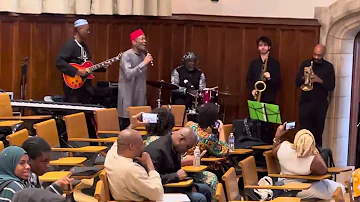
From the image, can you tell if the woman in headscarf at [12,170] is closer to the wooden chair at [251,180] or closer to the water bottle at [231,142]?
the wooden chair at [251,180]

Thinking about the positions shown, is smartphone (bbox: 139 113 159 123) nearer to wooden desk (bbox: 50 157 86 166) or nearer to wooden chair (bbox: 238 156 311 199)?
wooden desk (bbox: 50 157 86 166)

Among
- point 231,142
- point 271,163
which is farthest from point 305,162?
point 231,142

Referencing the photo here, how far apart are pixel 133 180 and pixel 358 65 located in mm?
5712

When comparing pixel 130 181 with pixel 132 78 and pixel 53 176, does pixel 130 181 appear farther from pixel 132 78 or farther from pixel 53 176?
pixel 132 78

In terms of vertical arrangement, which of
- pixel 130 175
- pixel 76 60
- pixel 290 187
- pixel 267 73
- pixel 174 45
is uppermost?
pixel 174 45

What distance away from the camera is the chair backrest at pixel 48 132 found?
22.4 ft

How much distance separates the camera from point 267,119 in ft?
28.7

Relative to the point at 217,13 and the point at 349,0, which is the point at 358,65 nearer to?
the point at 349,0

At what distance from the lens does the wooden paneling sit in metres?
9.93

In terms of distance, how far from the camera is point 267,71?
396 inches

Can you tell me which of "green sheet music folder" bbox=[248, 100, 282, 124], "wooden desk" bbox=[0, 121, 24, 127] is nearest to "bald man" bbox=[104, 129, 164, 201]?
"wooden desk" bbox=[0, 121, 24, 127]

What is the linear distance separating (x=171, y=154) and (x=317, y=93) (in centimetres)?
415

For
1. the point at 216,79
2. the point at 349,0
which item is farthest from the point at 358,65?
the point at 216,79

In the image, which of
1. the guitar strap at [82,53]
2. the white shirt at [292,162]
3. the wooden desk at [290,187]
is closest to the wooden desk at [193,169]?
the wooden desk at [290,187]
